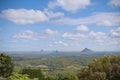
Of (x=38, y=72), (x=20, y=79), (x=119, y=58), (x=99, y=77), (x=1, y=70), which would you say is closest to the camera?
(x=20, y=79)

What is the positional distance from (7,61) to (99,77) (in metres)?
11.4

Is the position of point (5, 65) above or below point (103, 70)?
above

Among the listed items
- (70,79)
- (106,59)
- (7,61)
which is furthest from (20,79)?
(7,61)

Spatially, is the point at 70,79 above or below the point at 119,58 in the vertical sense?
below

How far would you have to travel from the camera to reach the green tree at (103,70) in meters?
27.1

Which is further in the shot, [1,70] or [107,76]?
[1,70]

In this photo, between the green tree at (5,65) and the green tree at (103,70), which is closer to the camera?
the green tree at (103,70)

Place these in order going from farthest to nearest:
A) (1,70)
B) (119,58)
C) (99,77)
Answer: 1. (1,70)
2. (119,58)
3. (99,77)

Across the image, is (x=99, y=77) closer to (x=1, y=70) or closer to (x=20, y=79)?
(x=1, y=70)

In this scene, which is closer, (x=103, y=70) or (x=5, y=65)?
(x=103, y=70)

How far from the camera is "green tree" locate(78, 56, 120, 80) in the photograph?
27.1 m

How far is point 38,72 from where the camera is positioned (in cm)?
3406

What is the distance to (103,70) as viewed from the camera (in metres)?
28.1

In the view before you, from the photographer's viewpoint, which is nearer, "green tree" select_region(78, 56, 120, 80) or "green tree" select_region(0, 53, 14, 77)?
"green tree" select_region(78, 56, 120, 80)
